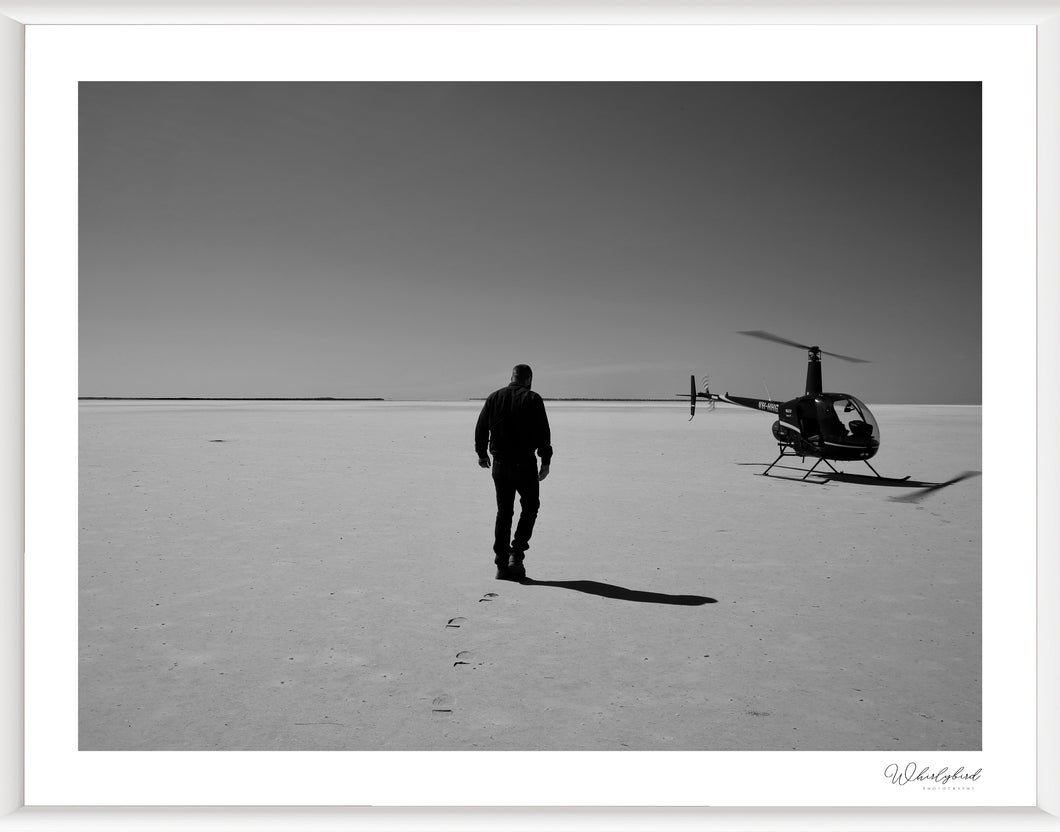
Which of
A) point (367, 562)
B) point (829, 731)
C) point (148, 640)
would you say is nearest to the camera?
point (829, 731)

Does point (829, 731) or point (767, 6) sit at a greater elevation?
point (767, 6)

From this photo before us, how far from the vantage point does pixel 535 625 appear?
460cm

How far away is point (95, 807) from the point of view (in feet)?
9.69

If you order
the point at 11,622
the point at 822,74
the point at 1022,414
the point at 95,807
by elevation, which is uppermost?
the point at 822,74

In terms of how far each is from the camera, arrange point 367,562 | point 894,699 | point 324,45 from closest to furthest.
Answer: point 894,699
point 324,45
point 367,562

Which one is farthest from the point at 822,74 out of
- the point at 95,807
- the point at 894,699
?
the point at 95,807

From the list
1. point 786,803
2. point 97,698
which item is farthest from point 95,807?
point 786,803

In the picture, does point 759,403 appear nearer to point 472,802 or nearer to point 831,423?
point 831,423

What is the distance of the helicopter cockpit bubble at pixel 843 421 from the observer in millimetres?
12773

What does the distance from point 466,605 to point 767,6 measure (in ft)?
15.2

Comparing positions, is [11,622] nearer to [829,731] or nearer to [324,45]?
[324,45]

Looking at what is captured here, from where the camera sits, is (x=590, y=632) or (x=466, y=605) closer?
(x=590, y=632)

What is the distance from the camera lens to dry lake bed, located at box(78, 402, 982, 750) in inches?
125

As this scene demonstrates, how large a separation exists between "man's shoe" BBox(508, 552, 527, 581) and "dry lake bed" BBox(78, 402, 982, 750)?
13 cm
